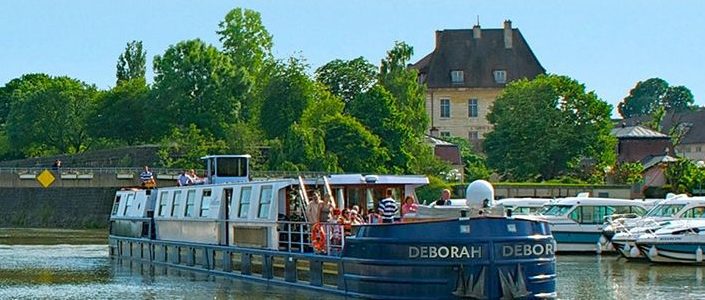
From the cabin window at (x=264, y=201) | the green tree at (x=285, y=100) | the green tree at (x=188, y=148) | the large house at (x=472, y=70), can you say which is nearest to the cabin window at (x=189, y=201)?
the cabin window at (x=264, y=201)

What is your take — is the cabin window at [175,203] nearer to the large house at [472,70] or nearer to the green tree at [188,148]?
the green tree at [188,148]

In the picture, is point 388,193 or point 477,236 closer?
point 477,236

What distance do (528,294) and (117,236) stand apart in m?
28.3

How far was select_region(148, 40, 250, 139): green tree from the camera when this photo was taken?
108 metres

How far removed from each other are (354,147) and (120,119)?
30748mm

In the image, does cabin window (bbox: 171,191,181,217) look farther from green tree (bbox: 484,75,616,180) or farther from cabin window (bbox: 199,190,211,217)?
green tree (bbox: 484,75,616,180)

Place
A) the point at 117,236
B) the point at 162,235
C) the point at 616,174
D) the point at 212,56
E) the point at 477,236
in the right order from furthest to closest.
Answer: the point at 212,56
the point at 616,174
the point at 117,236
the point at 162,235
the point at 477,236

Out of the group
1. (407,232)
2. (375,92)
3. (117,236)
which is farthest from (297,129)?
(407,232)

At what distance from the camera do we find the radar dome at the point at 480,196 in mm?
30078

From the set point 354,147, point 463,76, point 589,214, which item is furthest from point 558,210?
point 463,76

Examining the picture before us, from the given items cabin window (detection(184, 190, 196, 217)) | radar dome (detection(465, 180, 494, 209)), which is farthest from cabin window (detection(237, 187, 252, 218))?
radar dome (detection(465, 180, 494, 209))

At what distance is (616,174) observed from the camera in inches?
3907

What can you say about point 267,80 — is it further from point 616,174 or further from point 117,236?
point 117,236

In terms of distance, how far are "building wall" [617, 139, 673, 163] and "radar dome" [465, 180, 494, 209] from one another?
Result: 3455 inches
